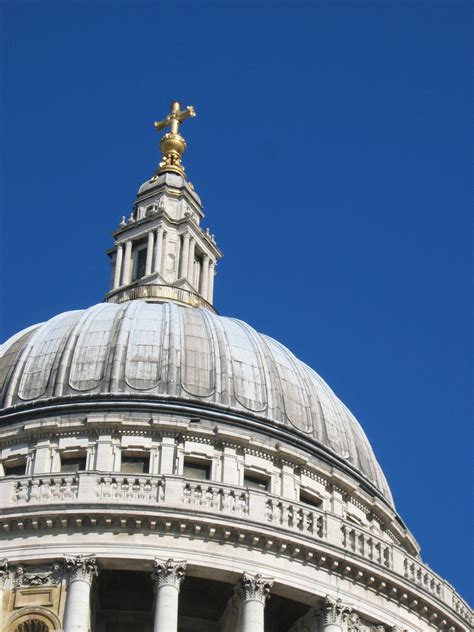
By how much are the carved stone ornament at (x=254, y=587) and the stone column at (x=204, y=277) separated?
2013 centimetres

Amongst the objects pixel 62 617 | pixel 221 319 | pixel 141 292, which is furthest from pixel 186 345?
pixel 62 617

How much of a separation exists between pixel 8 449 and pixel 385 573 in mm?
12262

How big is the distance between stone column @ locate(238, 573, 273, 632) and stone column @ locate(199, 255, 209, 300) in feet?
66.1

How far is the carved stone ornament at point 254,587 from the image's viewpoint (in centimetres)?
4836

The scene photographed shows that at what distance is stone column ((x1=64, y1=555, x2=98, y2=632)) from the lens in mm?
46812

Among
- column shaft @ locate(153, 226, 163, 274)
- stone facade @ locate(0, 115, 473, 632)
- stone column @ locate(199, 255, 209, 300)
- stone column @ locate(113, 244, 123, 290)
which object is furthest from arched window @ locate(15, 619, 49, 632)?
Answer: stone column @ locate(199, 255, 209, 300)

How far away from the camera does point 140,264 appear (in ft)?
221

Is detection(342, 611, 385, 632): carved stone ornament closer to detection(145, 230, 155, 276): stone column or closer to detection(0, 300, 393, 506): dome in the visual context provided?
detection(0, 300, 393, 506): dome

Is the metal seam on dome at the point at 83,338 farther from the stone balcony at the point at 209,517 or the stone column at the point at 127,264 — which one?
the stone balcony at the point at 209,517

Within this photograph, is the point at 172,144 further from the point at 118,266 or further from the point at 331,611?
the point at 331,611

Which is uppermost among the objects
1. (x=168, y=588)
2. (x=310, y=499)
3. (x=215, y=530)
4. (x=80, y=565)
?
(x=310, y=499)

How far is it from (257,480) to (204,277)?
14.7 meters

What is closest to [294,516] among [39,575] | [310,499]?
[310,499]

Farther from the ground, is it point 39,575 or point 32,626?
point 39,575
